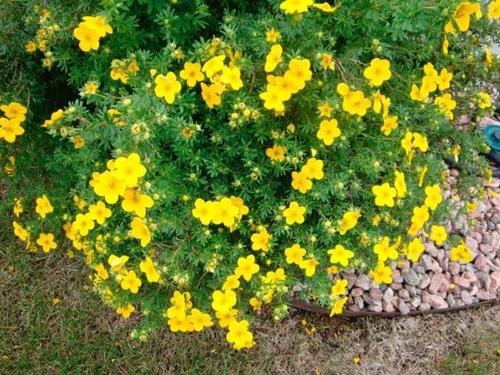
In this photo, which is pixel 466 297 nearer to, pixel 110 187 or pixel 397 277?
pixel 397 277

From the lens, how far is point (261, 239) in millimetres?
2057

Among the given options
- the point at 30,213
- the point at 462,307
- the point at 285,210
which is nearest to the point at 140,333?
the point at 285,210

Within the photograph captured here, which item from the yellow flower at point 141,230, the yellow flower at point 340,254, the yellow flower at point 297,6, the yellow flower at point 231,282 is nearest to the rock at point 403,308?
the yellow flower at point 340,254

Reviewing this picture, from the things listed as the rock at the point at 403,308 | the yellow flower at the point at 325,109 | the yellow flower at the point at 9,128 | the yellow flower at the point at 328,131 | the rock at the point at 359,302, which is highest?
the yellow flower at the point at 325,109

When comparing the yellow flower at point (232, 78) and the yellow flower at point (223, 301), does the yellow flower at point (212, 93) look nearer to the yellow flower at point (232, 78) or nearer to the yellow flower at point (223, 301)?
the yellow flower at point (232, 78)

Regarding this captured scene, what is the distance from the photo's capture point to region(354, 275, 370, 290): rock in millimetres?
2934

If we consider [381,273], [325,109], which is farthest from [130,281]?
[381,273]

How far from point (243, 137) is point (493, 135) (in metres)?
2.01

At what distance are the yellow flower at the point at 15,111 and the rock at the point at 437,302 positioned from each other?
223 cm

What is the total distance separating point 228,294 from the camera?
1.95m

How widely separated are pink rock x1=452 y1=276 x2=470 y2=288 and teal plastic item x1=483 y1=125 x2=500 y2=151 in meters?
0.89

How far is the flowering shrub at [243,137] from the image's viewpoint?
1.82 metres

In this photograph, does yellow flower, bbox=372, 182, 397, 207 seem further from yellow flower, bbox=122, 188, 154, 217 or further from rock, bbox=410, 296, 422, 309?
rock, bbox=410, 296, 422, 309

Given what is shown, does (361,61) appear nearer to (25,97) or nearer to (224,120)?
(224,120)
